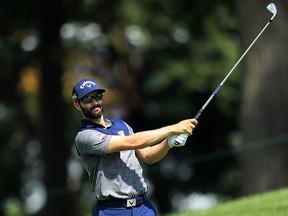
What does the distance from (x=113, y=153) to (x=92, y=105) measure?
0.44 metres

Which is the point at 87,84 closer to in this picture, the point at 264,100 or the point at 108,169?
the point at 108,169

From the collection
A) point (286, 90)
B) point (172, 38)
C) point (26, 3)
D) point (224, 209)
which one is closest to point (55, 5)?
point (26, 3)

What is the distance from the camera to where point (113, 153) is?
24.4 feet

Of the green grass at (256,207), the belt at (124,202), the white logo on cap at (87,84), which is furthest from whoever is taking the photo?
the green grass at (256,207)

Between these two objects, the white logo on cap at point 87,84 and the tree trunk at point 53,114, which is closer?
the white logo on cap at point 87,84

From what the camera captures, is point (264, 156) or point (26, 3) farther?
point (26, 3)

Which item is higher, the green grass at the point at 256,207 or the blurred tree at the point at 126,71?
the blurred tree at the point at 126,71

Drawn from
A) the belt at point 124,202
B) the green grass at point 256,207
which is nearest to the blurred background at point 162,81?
the green grass at point 256,207

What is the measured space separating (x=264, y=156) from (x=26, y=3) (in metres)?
8.97

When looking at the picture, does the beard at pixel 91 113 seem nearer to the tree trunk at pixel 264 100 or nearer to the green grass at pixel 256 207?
the green grass at pixel 256 207

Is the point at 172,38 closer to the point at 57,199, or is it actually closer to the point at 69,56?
the point at 69,56

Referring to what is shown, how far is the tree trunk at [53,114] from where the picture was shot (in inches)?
891

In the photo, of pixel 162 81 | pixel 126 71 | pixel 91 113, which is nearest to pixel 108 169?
pixel 91 113

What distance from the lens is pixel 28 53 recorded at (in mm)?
24375
